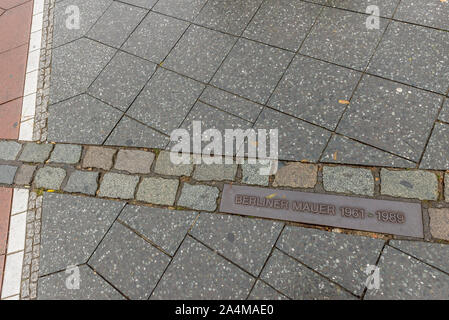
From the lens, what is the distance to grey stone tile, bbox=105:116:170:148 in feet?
9.15

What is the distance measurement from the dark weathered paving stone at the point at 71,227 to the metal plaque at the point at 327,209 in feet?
3.18

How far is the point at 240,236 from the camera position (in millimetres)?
2287

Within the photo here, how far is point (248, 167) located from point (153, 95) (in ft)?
3.95

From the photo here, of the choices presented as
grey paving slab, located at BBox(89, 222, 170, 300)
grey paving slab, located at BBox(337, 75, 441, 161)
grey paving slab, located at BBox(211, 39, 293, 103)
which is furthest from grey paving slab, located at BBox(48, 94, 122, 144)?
grey paving slab, located at BBox(337, 75, 441, 161)

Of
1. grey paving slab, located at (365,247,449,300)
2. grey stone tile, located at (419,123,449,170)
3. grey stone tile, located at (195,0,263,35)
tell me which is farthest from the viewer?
grey stone tile, located at (195,0,263,35)

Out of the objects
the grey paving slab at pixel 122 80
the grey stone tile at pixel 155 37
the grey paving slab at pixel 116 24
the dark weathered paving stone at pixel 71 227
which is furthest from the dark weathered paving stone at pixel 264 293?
the grey paving slab at pixel 116 24

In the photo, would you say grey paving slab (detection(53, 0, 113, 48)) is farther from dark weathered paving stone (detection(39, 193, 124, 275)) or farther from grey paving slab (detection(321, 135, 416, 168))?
grey paving slab (detection(321, 135, 416, 168))

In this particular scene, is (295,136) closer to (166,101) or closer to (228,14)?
(166,101)

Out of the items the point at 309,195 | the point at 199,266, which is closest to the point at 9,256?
the point at 199,266

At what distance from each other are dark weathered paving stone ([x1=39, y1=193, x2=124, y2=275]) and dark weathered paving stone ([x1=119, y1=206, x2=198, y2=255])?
0.15 m

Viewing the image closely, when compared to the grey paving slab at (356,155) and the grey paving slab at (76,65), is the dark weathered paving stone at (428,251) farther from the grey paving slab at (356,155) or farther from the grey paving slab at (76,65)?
the grey paving slab at (76,65)

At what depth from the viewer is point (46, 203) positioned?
8.87 ft

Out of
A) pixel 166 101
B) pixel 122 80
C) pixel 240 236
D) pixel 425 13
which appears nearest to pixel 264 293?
pixel 240 236
